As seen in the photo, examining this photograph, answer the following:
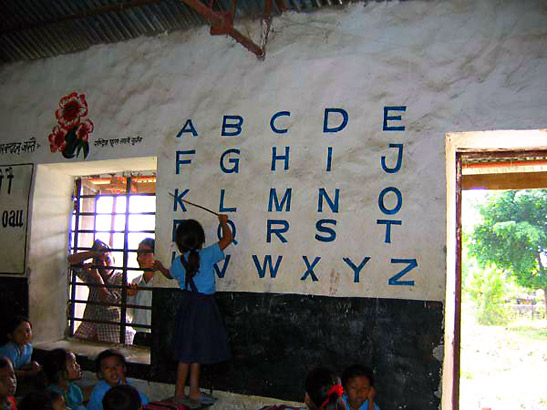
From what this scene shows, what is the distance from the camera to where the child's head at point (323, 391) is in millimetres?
3014

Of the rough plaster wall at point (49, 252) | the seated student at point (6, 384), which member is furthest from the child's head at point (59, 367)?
the rough plaster wall at point (49, 252)

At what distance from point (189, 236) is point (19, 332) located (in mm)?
1731

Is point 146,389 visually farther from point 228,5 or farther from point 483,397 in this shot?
point 483,397

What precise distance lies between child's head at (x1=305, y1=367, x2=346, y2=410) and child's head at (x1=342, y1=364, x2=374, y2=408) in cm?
11

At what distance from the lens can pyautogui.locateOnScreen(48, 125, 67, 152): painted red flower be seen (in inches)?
187

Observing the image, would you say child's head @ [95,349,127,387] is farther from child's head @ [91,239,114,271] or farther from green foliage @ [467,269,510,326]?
green foliage @ [467,269,510,326]

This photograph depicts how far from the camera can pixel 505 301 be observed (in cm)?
1170

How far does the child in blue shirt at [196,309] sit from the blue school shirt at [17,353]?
4.58ft

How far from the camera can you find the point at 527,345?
924 cm

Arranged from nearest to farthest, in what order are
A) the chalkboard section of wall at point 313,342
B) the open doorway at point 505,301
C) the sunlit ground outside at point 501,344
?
1. the chalkboard section of wall at point 313,342
2. the sunlit ground outside at point 501,344
3. the open doorway at point 505,301

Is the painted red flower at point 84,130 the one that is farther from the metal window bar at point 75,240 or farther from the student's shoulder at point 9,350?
the student's shoulder at point 9,350

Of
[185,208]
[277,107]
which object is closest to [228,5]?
[277,107]

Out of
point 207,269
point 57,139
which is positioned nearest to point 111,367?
point 207,269

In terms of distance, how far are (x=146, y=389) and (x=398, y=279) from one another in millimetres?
2184
